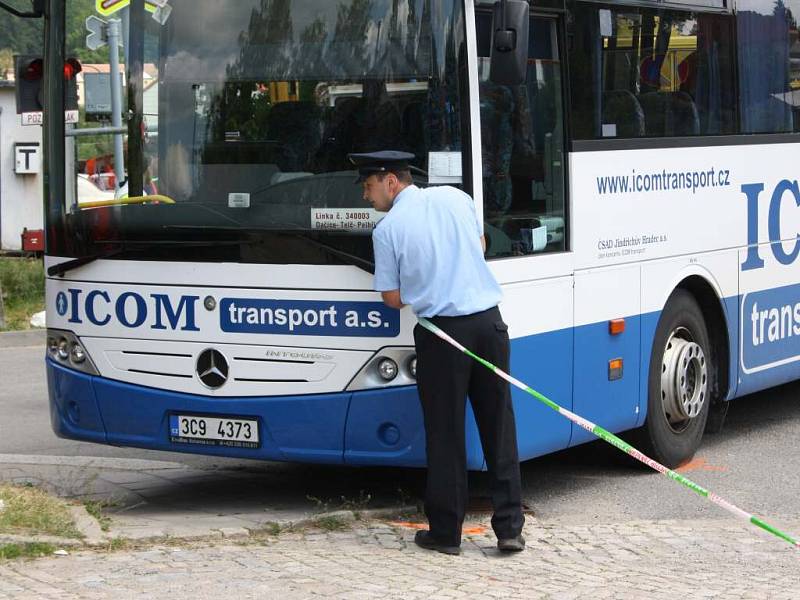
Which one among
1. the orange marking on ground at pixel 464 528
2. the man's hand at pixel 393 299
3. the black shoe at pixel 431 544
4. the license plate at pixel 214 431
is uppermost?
the man's hand at pixel 393 299

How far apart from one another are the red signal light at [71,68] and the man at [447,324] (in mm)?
2152

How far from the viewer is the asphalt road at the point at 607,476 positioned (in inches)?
332

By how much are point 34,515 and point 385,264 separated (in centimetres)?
211

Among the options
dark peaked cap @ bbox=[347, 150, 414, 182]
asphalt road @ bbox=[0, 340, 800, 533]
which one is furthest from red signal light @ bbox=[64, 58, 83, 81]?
asphalt road @ bbox=[0, 340, 800, 533]

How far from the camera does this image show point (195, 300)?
7.89 meters

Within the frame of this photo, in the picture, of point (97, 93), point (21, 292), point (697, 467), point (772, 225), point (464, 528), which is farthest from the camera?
point (21, 292)

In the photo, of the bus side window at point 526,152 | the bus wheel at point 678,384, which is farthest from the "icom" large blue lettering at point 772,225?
the bus side window at point 526,152

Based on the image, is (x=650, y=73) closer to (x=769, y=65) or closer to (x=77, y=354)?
(x=769, y=65)

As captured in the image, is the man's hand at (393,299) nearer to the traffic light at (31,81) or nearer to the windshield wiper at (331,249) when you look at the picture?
the windshield wiper at (331,249)

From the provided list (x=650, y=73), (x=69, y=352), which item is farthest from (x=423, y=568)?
(x=650, y=73)

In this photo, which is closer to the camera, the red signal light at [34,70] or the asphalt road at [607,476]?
the asphalt road at [607,476]

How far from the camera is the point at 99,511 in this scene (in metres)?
7.86

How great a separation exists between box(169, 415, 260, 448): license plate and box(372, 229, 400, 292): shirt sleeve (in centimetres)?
122

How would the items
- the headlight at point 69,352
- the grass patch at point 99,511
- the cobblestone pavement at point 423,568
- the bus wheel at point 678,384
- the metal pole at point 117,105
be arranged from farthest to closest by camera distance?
1. the bus wheel at point 678,384
2. the headlight at point 69,352
3. the metal pole at point 117,105
4. the grass patch at point 99,511
5. the cobblestone pavement at point 423,568
